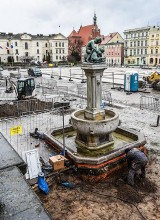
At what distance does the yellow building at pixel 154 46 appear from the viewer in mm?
72062

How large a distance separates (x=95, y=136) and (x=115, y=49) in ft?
257

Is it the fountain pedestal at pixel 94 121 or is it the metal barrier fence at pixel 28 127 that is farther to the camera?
the metal barrier fence at pixel 28 127

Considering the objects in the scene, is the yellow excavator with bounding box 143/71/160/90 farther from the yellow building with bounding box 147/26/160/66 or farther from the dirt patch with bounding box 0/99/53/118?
the yellow building with bounding box 147/26/160/66

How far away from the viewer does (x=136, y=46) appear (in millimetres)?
78812

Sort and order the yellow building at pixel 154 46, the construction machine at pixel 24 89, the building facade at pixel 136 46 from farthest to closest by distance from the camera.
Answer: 1. the building facade at pixel 136 46
2. the yellow building at pixel 154 46
3. the construction machine at pixel 24 89

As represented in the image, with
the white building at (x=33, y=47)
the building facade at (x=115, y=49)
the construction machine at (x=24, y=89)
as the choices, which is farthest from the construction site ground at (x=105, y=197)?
the white building at (x=33, y=47)

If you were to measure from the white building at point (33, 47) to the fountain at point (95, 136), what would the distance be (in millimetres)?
76849

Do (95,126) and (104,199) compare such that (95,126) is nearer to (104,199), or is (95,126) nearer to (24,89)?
(104,199)

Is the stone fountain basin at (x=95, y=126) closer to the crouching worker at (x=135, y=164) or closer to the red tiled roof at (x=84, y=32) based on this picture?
the crouching worker at (x=135, y=164)

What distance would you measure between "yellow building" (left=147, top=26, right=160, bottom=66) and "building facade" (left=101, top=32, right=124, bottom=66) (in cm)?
1045

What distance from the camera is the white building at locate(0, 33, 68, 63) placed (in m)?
79.2

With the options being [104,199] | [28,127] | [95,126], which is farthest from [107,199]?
[28,127]

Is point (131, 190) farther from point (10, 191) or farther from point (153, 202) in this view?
point (10, 191)

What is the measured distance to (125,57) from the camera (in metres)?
81.3
